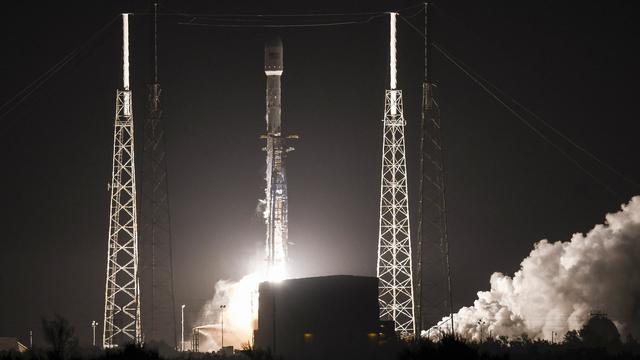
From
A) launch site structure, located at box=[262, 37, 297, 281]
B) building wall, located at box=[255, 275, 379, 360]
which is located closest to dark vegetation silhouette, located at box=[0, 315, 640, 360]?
building wall, located at box=[255, 275, 379, 360]

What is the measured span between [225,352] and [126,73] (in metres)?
15.5

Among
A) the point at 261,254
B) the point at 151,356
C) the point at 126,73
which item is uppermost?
the point at 126,73

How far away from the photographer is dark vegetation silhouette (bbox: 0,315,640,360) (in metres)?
57.8

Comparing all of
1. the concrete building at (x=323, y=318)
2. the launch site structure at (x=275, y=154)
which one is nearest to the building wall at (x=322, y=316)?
the concrete building at (x=323, y=318)

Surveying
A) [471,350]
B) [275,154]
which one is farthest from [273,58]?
[471,350]

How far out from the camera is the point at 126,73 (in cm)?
7919

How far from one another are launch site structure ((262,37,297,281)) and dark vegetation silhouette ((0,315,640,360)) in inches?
262

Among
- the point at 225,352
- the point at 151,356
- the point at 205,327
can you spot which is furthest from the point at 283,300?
the point at 151,356

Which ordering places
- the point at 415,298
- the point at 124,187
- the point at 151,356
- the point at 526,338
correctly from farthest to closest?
the point at 526,338
the point at 415,298
the point at 124,187
the point at 151,356

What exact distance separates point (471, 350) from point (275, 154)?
28135 millimetres

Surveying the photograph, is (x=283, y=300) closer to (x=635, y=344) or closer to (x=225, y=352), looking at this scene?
(x=225, y=352)

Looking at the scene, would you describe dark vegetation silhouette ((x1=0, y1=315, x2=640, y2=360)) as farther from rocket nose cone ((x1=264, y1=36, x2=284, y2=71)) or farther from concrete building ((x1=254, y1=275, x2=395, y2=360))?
rocket nose cone ((x1=264, y1=36, x2=284, y2=71))

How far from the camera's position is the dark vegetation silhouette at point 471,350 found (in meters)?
57.8

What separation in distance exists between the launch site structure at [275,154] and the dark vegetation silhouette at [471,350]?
6.66 meters
